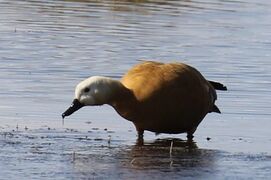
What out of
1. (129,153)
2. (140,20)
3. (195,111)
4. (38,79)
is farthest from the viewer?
(140,20)

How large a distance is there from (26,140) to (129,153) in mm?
1023

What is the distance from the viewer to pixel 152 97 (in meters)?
10.2

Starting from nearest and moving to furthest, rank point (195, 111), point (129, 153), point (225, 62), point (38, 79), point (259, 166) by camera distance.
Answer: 1. point (259, 166)
2. point (129, 153)
3. point (195, 111)
4. point (38, 79)
5. point (225, 62)

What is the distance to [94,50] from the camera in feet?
58.9

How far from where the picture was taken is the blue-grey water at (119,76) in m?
9.05

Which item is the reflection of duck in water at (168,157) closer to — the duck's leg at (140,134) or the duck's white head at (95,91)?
the duck's leg at (140,134)

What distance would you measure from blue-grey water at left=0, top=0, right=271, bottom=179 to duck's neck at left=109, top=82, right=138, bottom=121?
0.32 metres

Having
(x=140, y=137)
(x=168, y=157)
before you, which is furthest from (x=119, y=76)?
(x=168, y=157)

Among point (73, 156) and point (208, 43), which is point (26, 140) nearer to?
point (73, 156)

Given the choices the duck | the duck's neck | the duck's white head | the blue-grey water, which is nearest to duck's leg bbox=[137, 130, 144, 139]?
the duck

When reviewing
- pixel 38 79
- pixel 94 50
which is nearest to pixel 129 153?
pixel 38 79

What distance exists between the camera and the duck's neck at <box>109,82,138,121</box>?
10211 mm

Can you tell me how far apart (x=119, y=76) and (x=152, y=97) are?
474cm

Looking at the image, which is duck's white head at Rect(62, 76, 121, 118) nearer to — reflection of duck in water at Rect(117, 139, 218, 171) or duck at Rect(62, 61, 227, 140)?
duck at Rect(62, 61, 227, 140)
